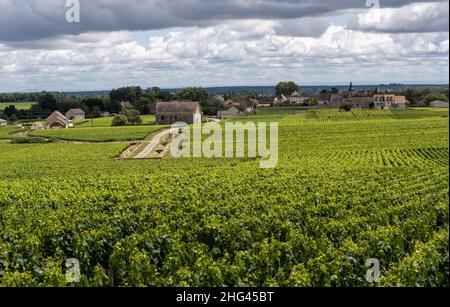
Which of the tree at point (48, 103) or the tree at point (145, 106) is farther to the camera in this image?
the tree at point (48, 103)

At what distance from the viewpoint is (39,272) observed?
12.3 metres

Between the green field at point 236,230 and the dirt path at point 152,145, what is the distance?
26.1m

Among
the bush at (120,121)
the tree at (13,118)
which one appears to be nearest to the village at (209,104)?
the tree at (13,118)

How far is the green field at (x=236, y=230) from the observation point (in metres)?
12.2

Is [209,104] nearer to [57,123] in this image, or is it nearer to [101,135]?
[57,123]

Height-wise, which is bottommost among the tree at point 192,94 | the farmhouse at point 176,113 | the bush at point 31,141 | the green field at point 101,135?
the bush at point 31,141

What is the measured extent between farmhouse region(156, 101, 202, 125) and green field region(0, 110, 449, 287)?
78.1 m

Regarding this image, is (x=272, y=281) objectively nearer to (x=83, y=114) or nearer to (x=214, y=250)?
(x=214, y=250)

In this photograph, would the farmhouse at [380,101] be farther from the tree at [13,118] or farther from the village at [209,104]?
the tree at [13,118]

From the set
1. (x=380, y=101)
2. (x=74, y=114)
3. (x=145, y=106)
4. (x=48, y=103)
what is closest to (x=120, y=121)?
(x=74, y=114)

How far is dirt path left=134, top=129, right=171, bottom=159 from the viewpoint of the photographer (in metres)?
58.9

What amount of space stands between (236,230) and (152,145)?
53.1 meters
